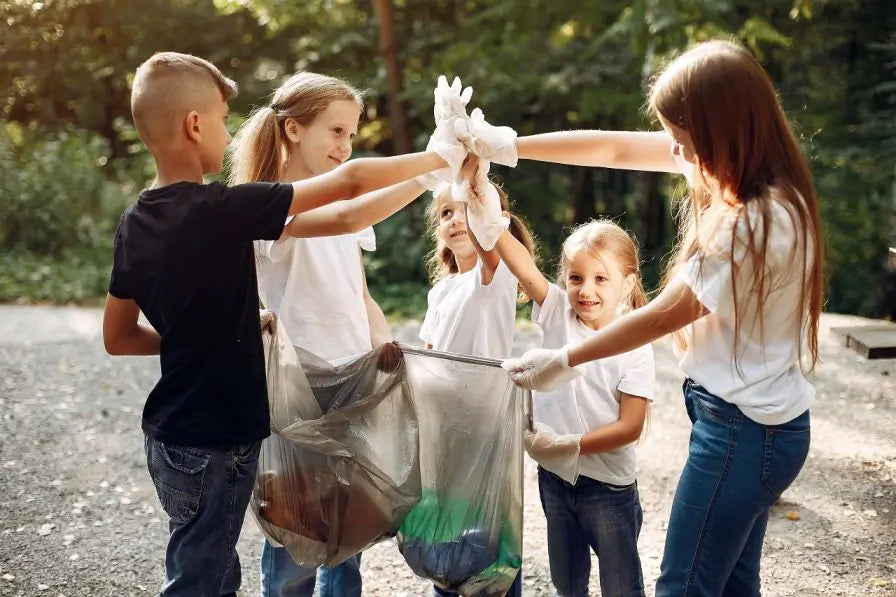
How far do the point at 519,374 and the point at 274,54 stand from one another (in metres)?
9.42

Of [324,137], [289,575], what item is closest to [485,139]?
[324,137]

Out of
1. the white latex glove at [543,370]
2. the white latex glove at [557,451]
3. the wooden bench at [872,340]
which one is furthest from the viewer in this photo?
the wooden bench at [872,340]

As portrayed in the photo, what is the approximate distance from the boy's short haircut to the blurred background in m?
5.98

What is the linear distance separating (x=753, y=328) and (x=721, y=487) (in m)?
0.32

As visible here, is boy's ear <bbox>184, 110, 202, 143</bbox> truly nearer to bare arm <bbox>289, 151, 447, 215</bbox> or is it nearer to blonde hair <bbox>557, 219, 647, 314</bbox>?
bare arm <bbox>289, 151, 447, 215</bbox>

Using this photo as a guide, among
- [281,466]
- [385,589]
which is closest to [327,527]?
[281,466]

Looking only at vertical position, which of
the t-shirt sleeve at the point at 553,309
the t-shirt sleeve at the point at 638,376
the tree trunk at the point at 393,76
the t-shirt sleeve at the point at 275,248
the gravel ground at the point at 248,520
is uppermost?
the tree trunk at the point at 393,76

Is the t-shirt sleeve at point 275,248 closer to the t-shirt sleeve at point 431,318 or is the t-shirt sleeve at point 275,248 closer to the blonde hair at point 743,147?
the t-shirt sleeve at point 431,318

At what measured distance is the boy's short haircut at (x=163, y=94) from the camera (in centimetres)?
181

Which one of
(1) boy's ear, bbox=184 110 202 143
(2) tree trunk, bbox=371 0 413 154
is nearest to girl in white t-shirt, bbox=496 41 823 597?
(1) boy's ear, bbox=184 110 202 143

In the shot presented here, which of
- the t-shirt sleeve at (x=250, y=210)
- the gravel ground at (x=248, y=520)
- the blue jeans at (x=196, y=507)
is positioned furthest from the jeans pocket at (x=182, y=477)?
the gravel ground at (x=248, y=520)

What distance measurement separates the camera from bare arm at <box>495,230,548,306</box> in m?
2.23

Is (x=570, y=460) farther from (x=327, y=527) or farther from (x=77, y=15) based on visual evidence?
(x=77, y=15)

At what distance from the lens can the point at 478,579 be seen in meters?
2.11
